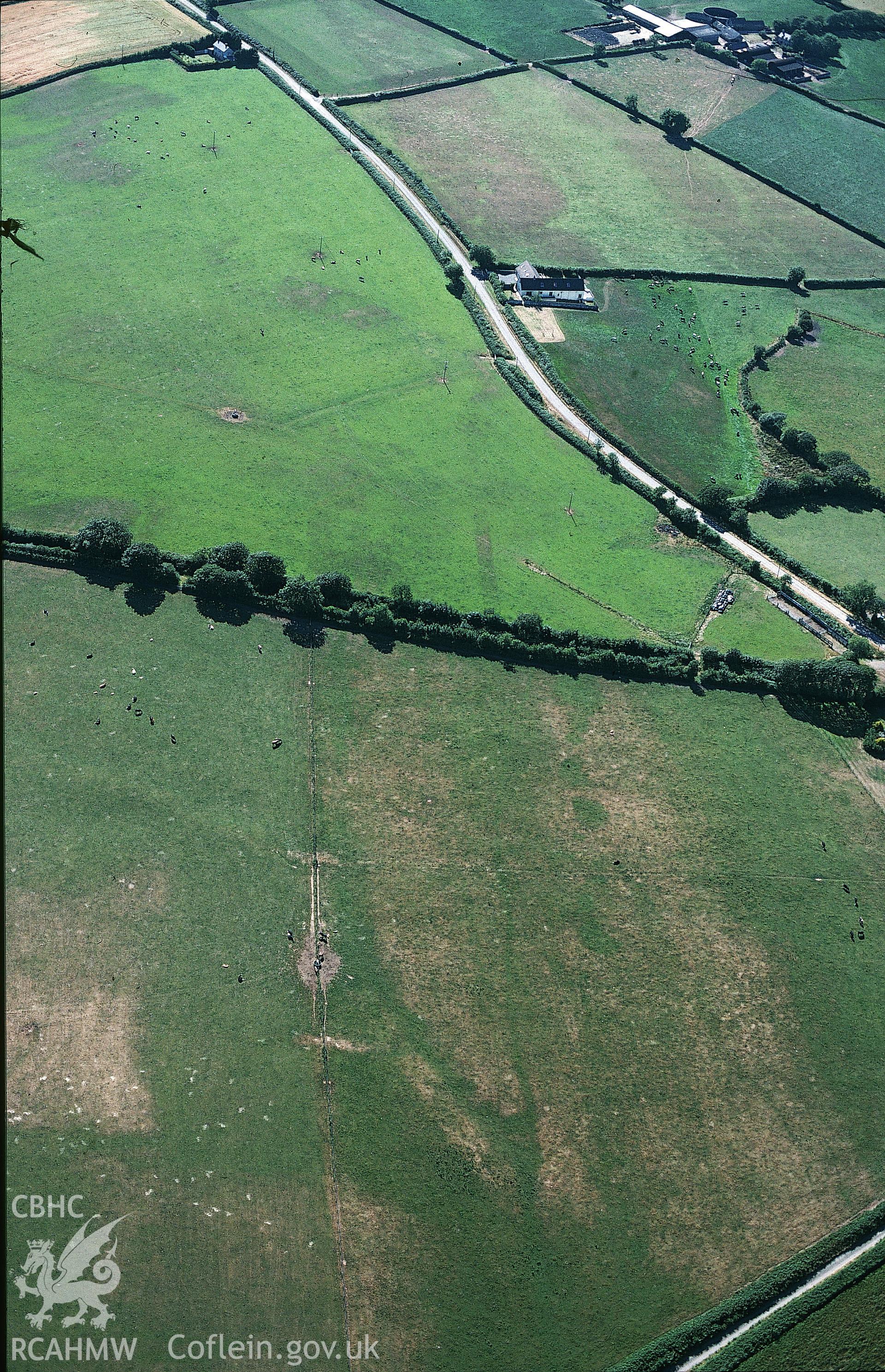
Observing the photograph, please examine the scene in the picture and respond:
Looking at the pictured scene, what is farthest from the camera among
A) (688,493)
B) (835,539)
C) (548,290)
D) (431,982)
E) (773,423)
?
(548,290)

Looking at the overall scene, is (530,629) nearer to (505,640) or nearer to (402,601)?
(505,640)

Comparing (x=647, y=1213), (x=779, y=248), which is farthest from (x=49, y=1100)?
(x=779, y=248)

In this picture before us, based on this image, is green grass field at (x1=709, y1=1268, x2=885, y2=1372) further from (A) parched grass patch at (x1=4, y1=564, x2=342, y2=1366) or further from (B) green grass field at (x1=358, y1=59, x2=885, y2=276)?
(B) green grass field at (x1=358, y1=59, x2=885, y2=276)

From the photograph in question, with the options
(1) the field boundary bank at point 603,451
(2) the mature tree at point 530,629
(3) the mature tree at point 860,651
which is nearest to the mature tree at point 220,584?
(2) the mature tree at point 530,629

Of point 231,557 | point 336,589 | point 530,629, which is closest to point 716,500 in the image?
point 530,629

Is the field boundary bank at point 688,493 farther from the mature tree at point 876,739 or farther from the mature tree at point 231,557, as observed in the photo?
the mature tree at point 231,557

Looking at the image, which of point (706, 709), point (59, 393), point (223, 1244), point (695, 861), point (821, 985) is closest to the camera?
point (223, 1244)

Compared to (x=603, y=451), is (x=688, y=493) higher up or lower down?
lower down

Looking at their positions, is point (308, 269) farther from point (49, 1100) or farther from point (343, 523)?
point (49, 1100)
